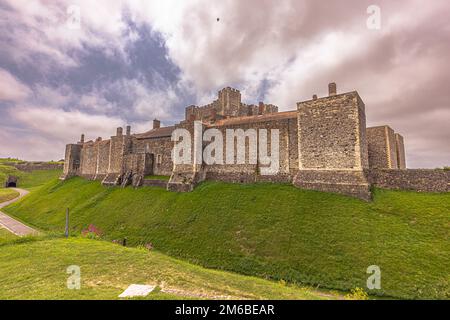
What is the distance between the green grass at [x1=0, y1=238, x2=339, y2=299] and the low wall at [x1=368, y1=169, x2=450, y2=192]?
11075 mm

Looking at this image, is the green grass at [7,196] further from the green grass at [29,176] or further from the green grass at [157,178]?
the green grass at [157,178]

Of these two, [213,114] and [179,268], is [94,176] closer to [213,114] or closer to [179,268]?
[213,114]

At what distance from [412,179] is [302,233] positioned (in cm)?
954

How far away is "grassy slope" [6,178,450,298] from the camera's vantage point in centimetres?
1166

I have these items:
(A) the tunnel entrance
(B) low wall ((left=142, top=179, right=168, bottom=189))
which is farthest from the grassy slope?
(A) the tunnel entrance

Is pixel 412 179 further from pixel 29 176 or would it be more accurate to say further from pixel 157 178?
pixel 29 176

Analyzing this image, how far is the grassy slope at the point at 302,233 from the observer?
11656 millimetres

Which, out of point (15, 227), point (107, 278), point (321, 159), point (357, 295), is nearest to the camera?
point (107, 278)

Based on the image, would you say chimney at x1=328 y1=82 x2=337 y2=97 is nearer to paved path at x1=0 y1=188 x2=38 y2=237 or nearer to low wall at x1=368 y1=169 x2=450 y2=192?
low wall at x1=368 y1=169 x2=450 y2=192

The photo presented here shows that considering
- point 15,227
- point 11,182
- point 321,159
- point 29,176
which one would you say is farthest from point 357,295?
point 29,176

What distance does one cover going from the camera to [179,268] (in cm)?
1009

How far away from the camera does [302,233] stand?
15.0 metres

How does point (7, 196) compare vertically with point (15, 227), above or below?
above

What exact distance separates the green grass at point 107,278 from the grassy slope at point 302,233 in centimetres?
289
